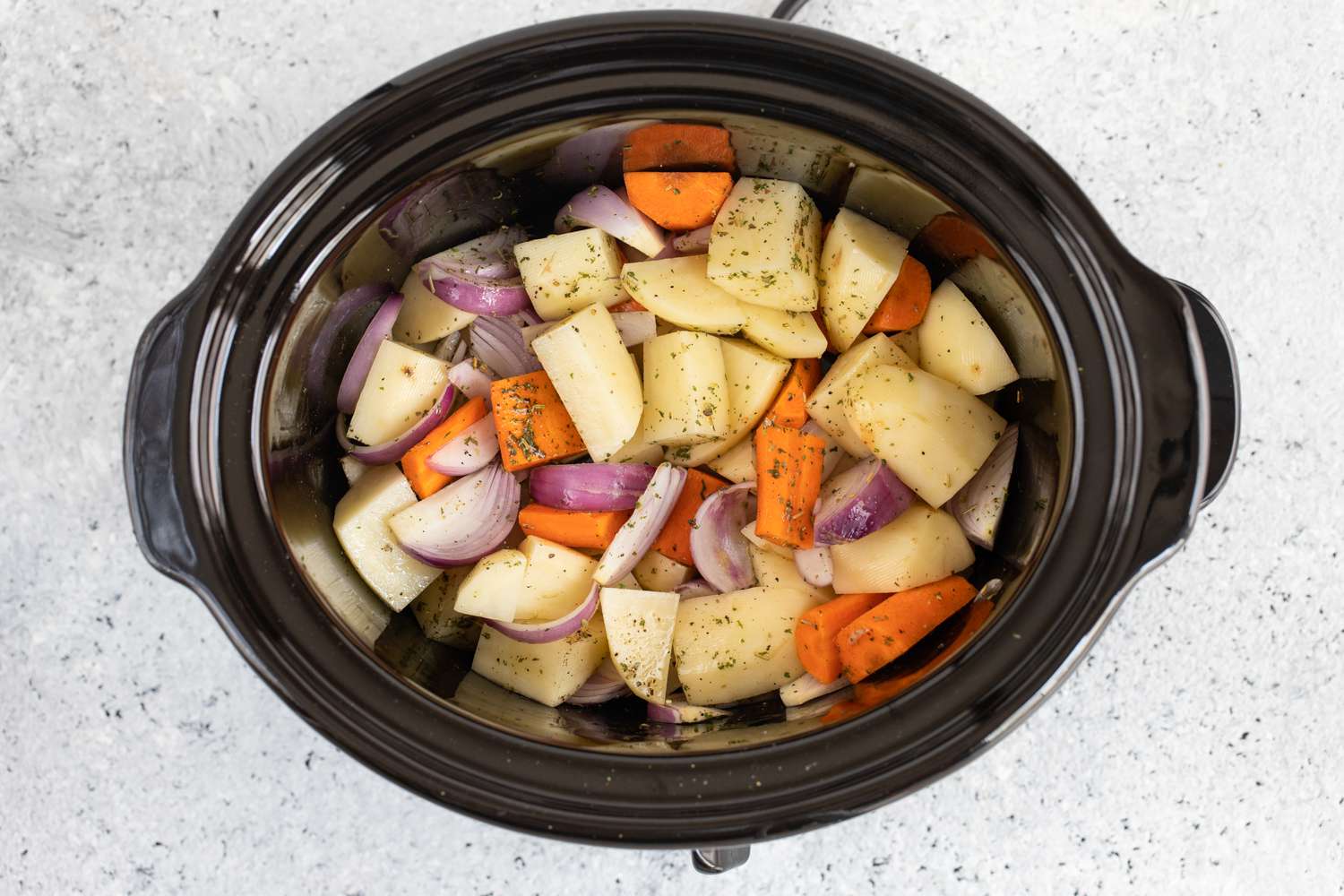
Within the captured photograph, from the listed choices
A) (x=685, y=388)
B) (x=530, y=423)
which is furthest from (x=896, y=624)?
(x=530, y=423)

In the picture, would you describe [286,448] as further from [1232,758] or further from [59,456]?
[1232,758]

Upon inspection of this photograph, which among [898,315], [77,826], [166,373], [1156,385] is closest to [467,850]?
[77,826]

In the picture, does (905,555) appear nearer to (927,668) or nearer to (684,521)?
(927,668)

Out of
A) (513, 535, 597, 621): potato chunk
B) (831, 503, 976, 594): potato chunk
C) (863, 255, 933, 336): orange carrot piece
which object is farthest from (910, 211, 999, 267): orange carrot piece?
(513, 535, 597, 621): potato chunk

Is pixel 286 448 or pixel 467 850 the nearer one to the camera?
pixel 286 448

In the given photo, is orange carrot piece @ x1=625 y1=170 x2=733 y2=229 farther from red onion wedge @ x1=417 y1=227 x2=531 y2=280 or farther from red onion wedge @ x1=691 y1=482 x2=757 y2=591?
red onion wedge @ x1=691 y1=482 x2=757 y2=591

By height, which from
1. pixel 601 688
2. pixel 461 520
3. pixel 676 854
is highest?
pixel 461 520
